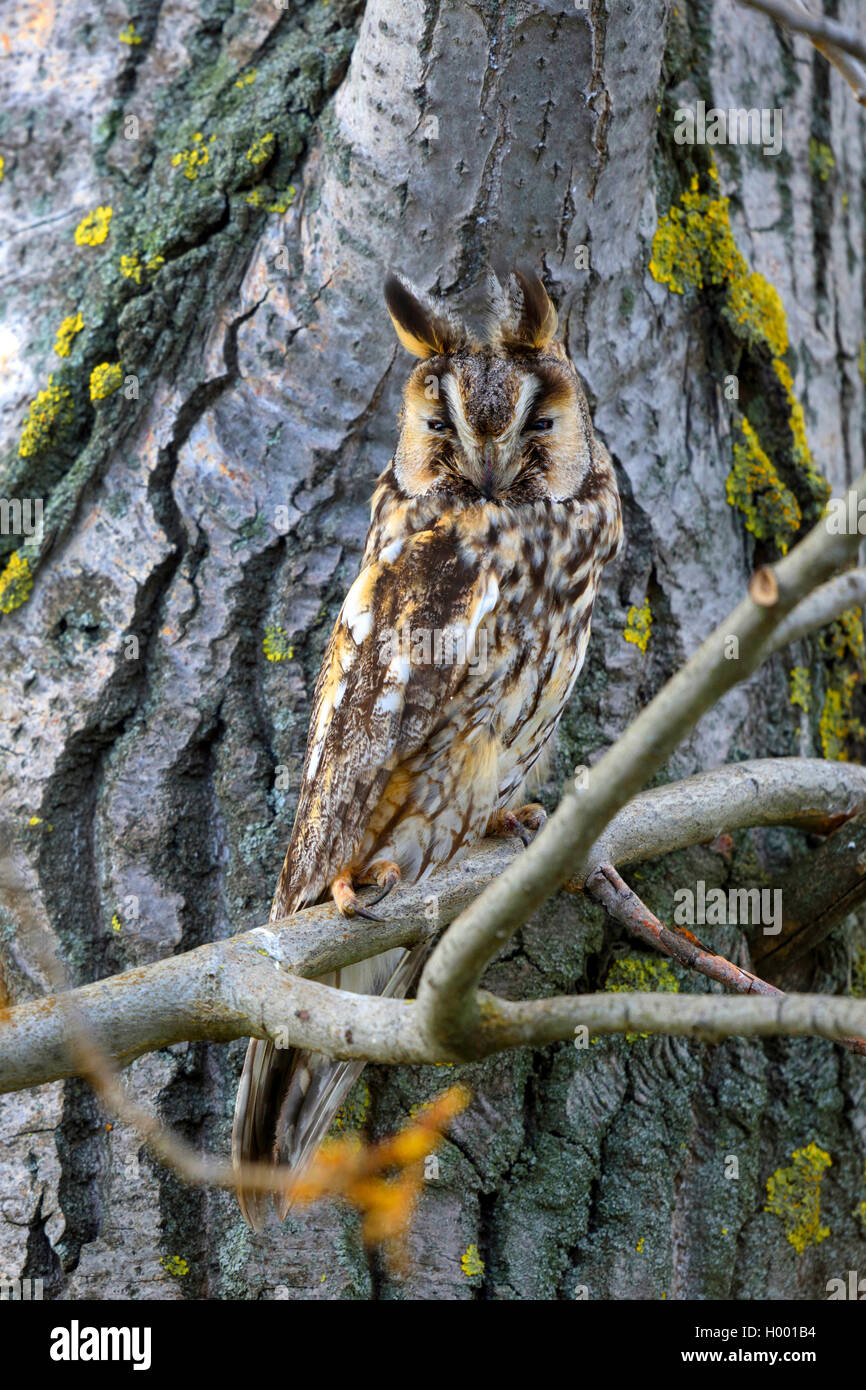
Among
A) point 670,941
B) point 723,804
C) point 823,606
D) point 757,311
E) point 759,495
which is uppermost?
point 757,311

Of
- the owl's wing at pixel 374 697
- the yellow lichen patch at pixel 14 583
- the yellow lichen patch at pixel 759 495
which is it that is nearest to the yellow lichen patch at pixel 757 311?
the yellow lichen patch at pixel 759 495

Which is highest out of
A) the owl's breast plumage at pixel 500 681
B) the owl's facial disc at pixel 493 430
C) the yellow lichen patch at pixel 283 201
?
the yellow lichen patch at pixel 283 201

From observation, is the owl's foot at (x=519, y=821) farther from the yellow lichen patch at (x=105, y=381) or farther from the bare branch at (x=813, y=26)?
the bare branch at (x=813, y=26)

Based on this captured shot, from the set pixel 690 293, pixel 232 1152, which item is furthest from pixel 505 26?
pixel 232 1152

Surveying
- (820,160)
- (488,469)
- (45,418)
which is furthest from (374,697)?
(820,160)

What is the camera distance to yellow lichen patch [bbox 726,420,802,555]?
2.15 m

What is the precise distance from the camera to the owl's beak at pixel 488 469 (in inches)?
68.4

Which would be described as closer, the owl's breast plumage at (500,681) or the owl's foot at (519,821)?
the owl's breast plumage at (500,681)

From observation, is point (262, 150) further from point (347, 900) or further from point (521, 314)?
point (347, 900)

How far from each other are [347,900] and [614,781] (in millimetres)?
798

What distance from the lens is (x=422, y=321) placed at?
1.75 metres

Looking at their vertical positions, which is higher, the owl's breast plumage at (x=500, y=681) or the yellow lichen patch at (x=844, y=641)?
the yellow lichen patch at (x=844, y=641)

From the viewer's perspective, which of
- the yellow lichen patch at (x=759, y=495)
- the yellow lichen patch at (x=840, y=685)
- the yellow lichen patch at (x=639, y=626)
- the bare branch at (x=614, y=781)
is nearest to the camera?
the bare branch at (x=614, y=781)

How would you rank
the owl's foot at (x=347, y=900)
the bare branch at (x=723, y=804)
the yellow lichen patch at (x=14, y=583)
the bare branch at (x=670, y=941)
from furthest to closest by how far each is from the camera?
the yellow lichen patch at (x=14, y=583) < the bare branch at (x=723, y=804) < the owl's foot at (x=347, y=900) < the bare branch at (x=670, y=941)
